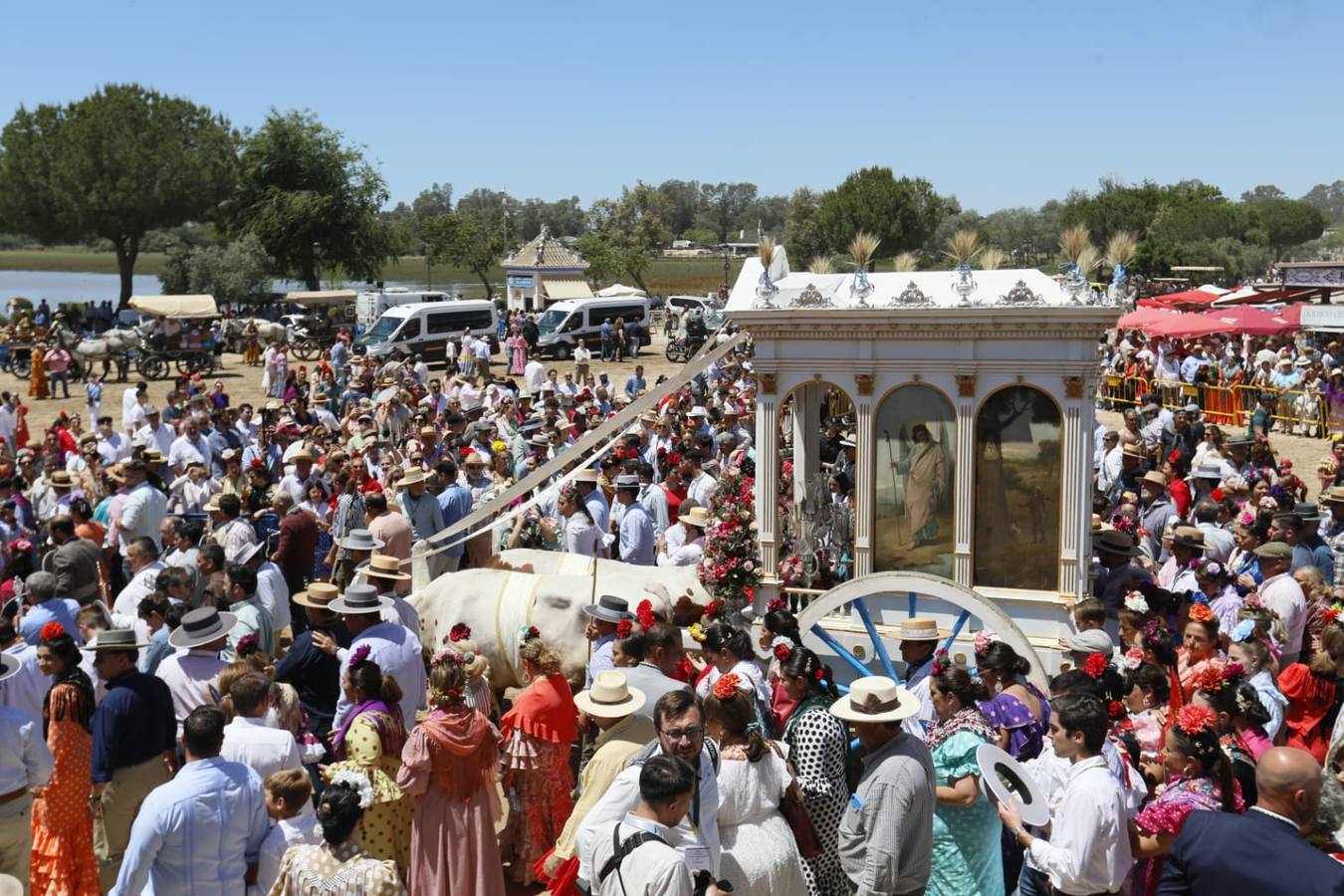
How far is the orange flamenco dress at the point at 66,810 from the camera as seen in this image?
6.67 m

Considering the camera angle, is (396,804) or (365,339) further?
(365,339)

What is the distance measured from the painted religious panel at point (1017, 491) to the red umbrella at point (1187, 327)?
19.6 m

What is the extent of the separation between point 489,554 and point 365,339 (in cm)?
2444

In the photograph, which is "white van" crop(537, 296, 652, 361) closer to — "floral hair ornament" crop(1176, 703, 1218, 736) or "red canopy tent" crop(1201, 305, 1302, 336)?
"red canopy tent" crop(1201, 305, 1302, 336)

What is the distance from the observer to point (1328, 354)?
2797 centimetres

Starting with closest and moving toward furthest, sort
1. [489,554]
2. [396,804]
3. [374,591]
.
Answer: [396,804], [374,591], [489,554]

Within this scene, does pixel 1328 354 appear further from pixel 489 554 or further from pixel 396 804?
pixel 396 804

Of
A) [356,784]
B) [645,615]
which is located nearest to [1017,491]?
[645,615]

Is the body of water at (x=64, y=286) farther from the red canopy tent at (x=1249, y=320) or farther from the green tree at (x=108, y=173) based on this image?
the red canopy tent at (x=1249, y=320)

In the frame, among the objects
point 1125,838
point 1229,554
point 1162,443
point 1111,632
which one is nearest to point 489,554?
point 1111,632

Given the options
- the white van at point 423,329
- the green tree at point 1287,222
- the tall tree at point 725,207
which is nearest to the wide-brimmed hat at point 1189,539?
the white van at point 423,329

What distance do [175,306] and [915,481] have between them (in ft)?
110

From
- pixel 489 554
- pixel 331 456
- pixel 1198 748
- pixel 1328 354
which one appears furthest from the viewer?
pixel 1328 354

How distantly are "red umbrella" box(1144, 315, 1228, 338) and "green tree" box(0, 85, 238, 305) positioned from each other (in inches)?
1582
